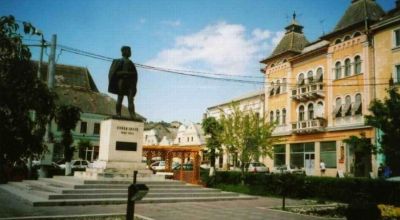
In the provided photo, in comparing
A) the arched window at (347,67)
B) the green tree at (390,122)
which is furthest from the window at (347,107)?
the green tree at (390,122)

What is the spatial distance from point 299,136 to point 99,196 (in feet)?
90.7

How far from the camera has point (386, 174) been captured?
25016 mm

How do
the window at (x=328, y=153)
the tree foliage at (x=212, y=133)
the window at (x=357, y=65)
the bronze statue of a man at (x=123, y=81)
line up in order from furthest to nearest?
the tree foliage at (x=212, y=133) → the window at (x=328, y=153) → the window at (x=357, y=65) → the bronze statue of a man at (x=123, y=81)

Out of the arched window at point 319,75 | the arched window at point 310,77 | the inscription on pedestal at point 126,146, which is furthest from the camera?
the arched window at point 310,77

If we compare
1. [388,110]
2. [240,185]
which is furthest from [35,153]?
[240,185]

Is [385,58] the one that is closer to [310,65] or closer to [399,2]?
[399,2]

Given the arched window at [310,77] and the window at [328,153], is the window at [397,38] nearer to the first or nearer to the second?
the arched window at [310,77]

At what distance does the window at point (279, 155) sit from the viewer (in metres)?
41.1

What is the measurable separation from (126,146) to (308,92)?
2410 centimetres

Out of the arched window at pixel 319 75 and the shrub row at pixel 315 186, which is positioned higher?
the arched window at pixel 319 75

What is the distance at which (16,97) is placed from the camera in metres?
4.70

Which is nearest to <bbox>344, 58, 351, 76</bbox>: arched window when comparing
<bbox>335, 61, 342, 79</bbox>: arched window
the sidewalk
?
<bbox>335, 61, 342, 79</bbox>: arched window

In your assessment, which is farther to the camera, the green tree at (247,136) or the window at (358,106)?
the window at (358,106)

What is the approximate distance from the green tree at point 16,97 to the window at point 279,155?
3773 cm
